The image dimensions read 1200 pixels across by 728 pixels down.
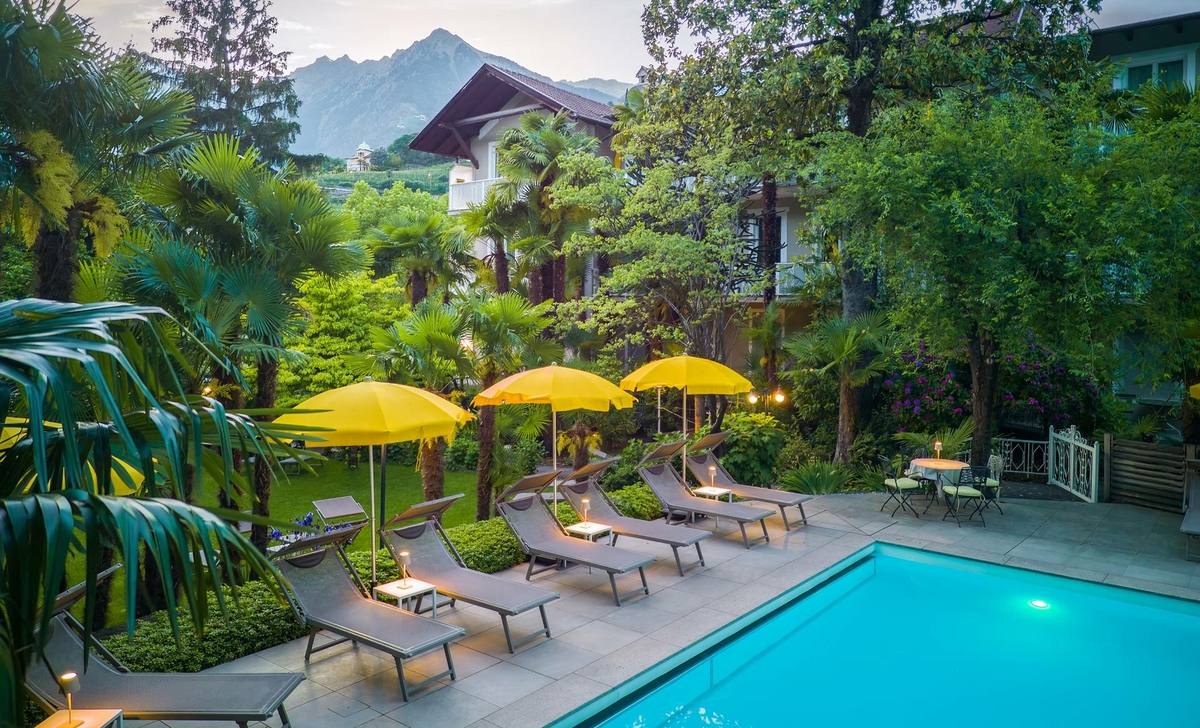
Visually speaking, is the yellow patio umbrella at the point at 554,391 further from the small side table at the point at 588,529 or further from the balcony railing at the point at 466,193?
the balcony railing at the point at 466,193

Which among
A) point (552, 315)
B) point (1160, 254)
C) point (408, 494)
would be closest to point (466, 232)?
point (552, 315)

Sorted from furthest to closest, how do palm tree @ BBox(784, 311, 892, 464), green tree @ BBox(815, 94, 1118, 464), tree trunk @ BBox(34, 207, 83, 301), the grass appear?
the grass, palm tree @ BBox(784, 311, 892, 464), green tree @ BBox(815, 94, 1118, 464), tree trunk @ BBox(34, 207, 83, 301)

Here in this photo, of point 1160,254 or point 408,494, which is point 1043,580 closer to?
point 1160,254

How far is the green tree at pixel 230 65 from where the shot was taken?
30328 mm

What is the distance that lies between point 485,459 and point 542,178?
820 centimetres

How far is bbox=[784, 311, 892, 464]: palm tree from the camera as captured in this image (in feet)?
50.8

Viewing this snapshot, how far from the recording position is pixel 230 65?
30.8 meters

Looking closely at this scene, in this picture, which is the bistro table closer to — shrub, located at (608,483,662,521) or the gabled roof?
shrub, located at (608,483,662,521)

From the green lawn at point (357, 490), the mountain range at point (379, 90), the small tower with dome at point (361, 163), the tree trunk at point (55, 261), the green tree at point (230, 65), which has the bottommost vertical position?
the green lawn at point (357, 490)

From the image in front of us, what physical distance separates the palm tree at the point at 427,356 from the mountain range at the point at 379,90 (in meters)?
110

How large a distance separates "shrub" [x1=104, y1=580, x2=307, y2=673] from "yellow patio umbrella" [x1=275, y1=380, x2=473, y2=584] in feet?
3.08

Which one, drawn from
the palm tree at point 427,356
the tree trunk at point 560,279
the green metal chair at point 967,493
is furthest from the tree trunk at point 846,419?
the palm tree at point 427,356

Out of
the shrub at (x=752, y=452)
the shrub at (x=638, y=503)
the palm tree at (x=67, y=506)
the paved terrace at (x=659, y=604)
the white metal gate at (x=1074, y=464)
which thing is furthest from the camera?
the shrub at (x=752, y=452)

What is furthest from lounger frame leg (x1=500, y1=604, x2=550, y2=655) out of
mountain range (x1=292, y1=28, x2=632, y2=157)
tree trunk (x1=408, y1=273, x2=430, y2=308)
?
mountain range (x1=292, y1=28, x2=632, y2=157)
